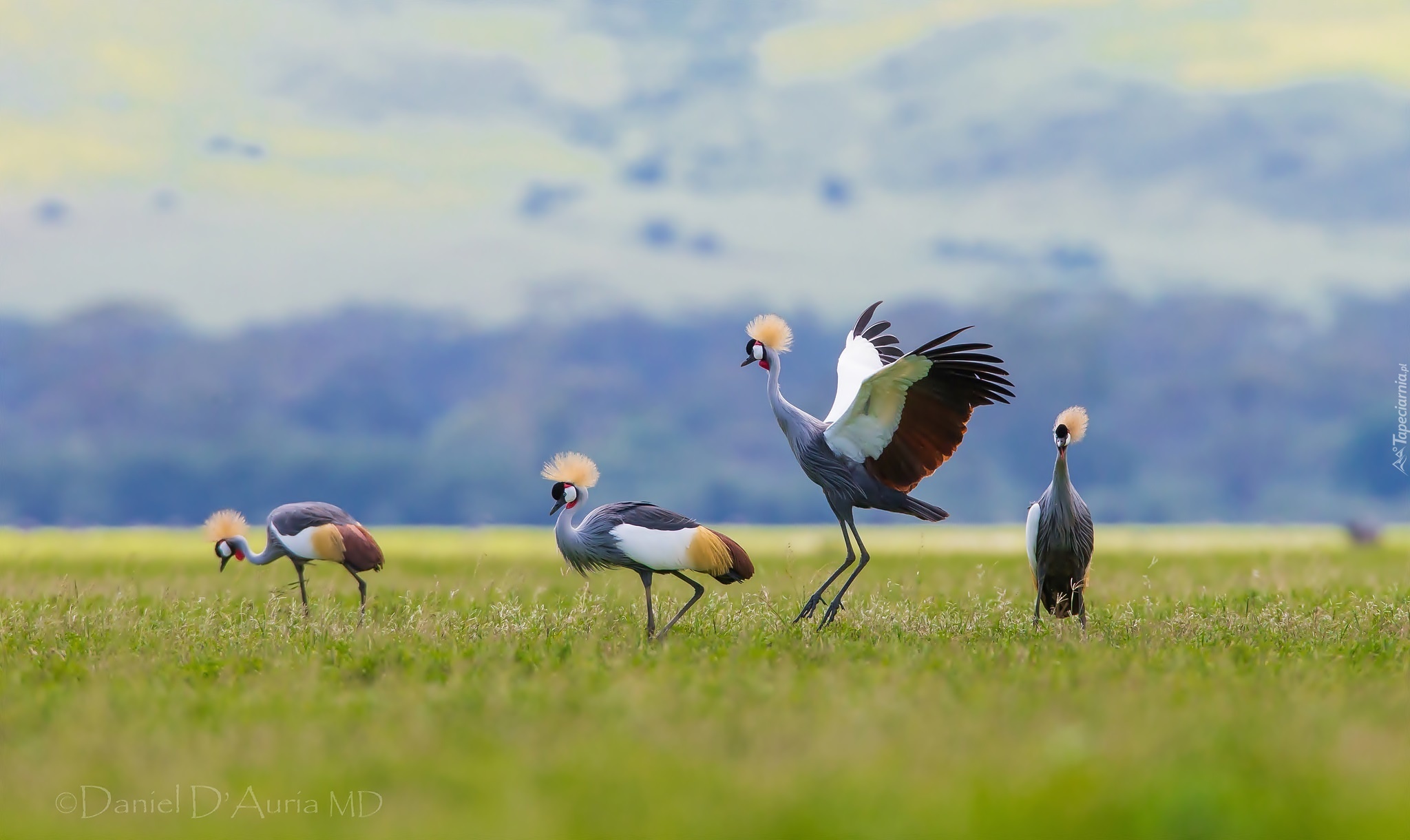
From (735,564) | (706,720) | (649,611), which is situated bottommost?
(706,720)

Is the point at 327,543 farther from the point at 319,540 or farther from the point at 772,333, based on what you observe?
the point at 772,333

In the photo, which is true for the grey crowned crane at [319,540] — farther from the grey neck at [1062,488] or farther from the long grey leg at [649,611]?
the grey neck at [1062,488]

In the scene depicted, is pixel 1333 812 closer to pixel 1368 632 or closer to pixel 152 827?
pixel 152 827

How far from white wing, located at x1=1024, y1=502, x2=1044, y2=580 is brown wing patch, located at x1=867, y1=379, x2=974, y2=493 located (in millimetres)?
1111

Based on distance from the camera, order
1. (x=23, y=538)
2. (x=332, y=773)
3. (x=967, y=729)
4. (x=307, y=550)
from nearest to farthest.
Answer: (x=332, y=773) < (x=967, y=729) < (x=307, y=550) < (x=23, y=538)

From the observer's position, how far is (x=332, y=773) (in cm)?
535

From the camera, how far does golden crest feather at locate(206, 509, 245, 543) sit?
13.3m

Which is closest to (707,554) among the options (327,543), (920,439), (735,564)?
(735,564)

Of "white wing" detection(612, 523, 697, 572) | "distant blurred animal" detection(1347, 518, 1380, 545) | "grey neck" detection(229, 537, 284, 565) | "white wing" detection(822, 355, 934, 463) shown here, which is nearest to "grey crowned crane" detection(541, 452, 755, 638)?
"white wing" detection(612, 523, 697, 572)

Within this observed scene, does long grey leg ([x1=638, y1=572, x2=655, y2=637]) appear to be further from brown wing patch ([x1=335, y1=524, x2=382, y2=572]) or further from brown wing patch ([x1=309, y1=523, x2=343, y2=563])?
brown wing patch ([x1=309, y1=523, x2=343, y2=563])

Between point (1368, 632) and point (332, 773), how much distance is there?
31.0 feet

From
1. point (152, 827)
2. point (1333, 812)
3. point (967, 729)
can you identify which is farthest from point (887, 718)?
point (152, 827)

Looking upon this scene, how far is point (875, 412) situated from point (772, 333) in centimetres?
130

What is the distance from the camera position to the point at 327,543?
472 inches
